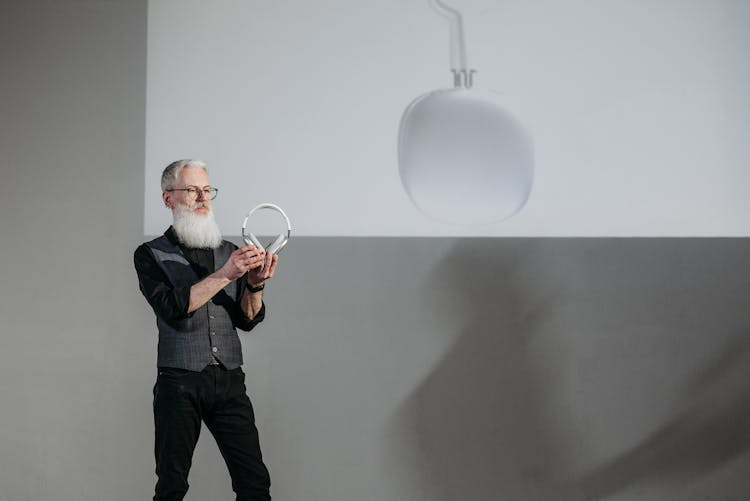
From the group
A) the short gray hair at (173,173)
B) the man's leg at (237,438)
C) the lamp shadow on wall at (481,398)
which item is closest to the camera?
the man's leg at (237,438)

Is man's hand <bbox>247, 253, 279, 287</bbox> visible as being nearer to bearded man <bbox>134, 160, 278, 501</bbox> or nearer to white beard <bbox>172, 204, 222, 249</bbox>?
A: bearded man <bbox>134, 160, 278, 501</bbox>

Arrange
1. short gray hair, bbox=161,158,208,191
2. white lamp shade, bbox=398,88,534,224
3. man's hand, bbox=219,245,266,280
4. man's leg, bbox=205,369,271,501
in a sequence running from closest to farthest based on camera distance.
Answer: man's hand, bbox=219,245,266,280 → man's leg, bbox=205,369,271,501 → short gray hair, bbox=161,158,208,191 → white lamp shade, bbox=398,88,534,224

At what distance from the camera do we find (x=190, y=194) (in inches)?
98.0

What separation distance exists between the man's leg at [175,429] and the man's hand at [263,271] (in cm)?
30

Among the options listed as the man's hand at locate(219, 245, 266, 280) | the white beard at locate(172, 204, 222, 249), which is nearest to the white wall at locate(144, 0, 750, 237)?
the white beard at locate(172, 204, 222, 249)

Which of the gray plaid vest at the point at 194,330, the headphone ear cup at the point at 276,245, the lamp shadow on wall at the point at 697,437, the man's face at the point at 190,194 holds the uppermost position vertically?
the man's face at the point at 190,194

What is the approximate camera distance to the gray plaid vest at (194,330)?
2.37m

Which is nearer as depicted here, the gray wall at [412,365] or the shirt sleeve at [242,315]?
the shirt sleeve at [242,315]

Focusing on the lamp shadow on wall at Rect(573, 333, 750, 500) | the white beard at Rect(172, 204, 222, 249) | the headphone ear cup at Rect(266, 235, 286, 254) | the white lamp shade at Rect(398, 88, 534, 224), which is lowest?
the lamp shadow on wall at Rect(573, 333, 750, 500)

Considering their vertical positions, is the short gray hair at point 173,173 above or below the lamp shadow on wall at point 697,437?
above

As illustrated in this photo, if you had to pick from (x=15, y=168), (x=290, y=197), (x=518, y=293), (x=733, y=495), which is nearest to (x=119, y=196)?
(x=15, y=168)

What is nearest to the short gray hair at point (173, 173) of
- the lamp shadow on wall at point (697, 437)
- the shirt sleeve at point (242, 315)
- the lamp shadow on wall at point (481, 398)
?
the shirt sleeve at point (242, 315)

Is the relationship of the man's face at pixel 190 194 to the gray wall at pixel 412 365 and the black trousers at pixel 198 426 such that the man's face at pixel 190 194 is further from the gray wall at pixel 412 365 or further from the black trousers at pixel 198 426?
the gray wall at pixel 412 365

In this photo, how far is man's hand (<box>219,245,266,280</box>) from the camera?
90.0 inches
